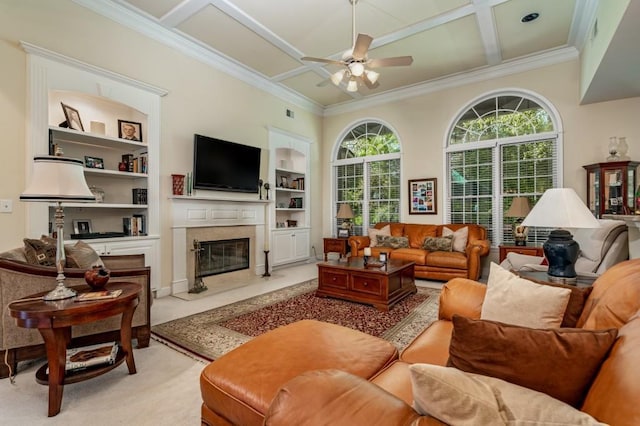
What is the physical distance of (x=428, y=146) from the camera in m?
5.75

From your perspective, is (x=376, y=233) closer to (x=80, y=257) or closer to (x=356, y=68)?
(x=356, y=68)

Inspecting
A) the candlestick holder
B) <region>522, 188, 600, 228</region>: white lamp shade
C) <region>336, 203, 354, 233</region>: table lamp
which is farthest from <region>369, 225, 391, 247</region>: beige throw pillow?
<region>522, 188, 600, 228</region>: white lamp shade

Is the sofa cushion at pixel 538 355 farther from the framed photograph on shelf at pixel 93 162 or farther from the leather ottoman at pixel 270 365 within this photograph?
the framed photograph on shelf at pixel 93 162

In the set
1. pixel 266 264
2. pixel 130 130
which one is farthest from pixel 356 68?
pixel 266 264

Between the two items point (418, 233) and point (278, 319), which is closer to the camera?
point (278, 319)

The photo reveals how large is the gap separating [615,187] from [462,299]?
372 centimetres

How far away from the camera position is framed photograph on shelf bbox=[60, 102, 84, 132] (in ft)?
10.8

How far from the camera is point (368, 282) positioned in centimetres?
351

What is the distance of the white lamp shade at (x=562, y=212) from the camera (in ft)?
6.32

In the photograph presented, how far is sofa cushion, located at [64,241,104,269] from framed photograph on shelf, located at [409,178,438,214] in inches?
195

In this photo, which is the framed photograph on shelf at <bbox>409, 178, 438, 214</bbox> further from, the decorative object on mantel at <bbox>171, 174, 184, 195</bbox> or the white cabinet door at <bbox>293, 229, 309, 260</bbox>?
the decorative object on mantel at <bbox>171, 174, 184, 195</bbox>

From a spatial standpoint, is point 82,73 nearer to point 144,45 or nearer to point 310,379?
point 144,45

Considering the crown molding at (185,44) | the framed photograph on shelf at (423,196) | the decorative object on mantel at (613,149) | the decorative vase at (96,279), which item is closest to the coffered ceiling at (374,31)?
the crown molding at (185,44)

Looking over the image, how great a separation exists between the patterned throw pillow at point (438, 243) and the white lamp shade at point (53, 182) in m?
4.50
